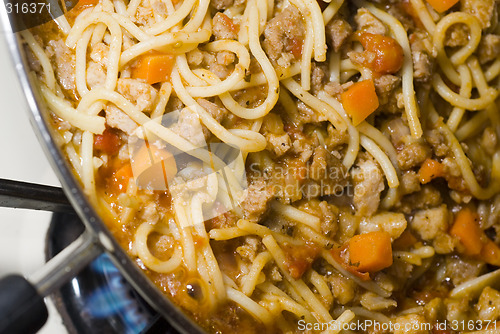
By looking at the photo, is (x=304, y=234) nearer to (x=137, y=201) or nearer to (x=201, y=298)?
(x=201, y=298)

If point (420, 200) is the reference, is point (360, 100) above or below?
above

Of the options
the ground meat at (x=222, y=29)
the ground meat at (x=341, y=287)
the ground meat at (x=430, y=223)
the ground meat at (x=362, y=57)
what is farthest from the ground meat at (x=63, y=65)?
the ground meat at (x=430, y=223)

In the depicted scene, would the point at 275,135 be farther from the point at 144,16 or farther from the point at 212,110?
the point at 144,16

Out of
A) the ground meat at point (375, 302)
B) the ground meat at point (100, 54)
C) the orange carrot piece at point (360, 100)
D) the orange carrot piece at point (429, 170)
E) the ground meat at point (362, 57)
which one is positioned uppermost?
the ground meat at point (100, 54)

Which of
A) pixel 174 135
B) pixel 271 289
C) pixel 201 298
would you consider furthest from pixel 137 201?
pixel 271 289

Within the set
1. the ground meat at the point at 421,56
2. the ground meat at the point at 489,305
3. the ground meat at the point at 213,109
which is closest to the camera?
the ground meat at the point at 213,109

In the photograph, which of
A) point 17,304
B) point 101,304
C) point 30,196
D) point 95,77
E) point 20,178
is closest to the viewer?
point 17,304

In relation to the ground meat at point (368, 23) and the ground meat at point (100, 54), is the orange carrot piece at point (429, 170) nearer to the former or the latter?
the ground meat at point (368, 23)

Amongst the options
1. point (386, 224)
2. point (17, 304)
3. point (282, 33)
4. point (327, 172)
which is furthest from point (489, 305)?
point (17, 304)
